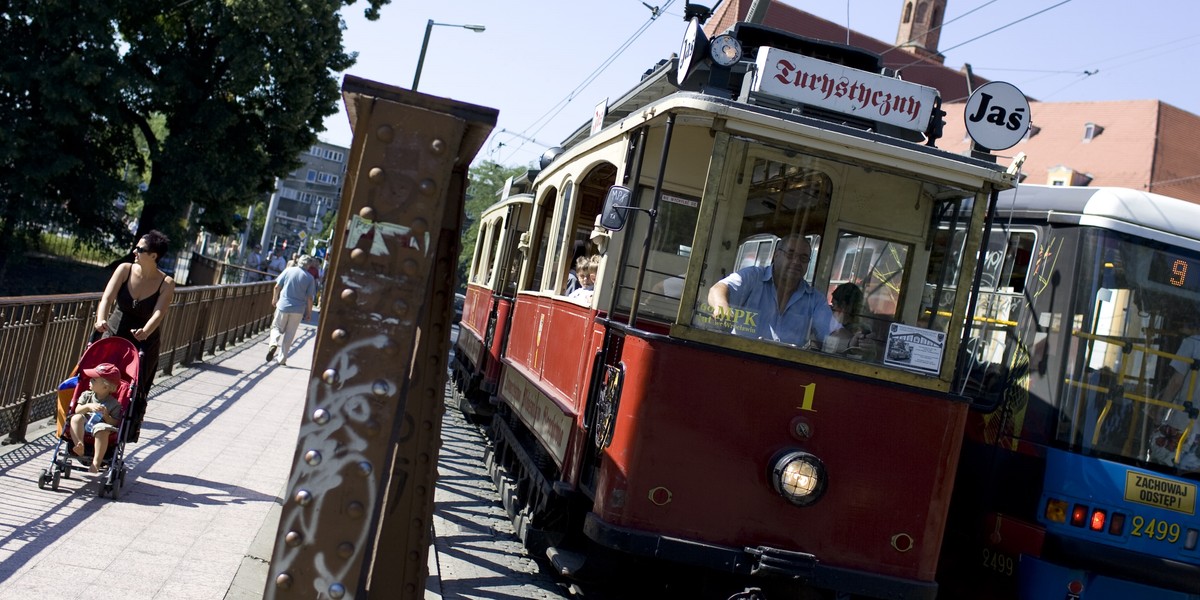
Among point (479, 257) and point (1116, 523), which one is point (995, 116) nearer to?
point (1116, 523)

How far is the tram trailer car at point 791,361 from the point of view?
5.38m

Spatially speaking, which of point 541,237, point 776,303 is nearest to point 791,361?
point 776,303

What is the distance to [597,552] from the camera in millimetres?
5910

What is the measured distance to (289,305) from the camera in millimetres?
15508

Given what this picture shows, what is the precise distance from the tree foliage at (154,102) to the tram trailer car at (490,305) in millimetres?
11250

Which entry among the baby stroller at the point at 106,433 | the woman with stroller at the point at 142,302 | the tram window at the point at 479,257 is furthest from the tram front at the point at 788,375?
the tram window at the point at 479,257

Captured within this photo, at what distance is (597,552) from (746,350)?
1414 millimetres

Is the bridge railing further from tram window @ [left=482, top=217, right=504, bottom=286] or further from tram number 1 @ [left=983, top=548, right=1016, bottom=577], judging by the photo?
tram number 1 @ [left=983, top=548, right=1016, bottom=577]

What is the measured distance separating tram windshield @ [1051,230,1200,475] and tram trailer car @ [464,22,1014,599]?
194 centimetres

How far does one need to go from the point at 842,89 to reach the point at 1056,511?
9.91 feet

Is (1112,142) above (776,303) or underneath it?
above

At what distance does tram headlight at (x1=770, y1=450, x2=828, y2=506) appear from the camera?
538 centimetres

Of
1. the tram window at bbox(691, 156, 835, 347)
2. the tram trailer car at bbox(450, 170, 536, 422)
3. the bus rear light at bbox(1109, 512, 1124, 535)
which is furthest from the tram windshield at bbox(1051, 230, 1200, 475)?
the tram trailer car at bbox(450, 170, 536, 422)

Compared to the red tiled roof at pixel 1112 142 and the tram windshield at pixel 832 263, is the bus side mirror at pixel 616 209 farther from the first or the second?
the red tiled roof at pixel 1112 142
